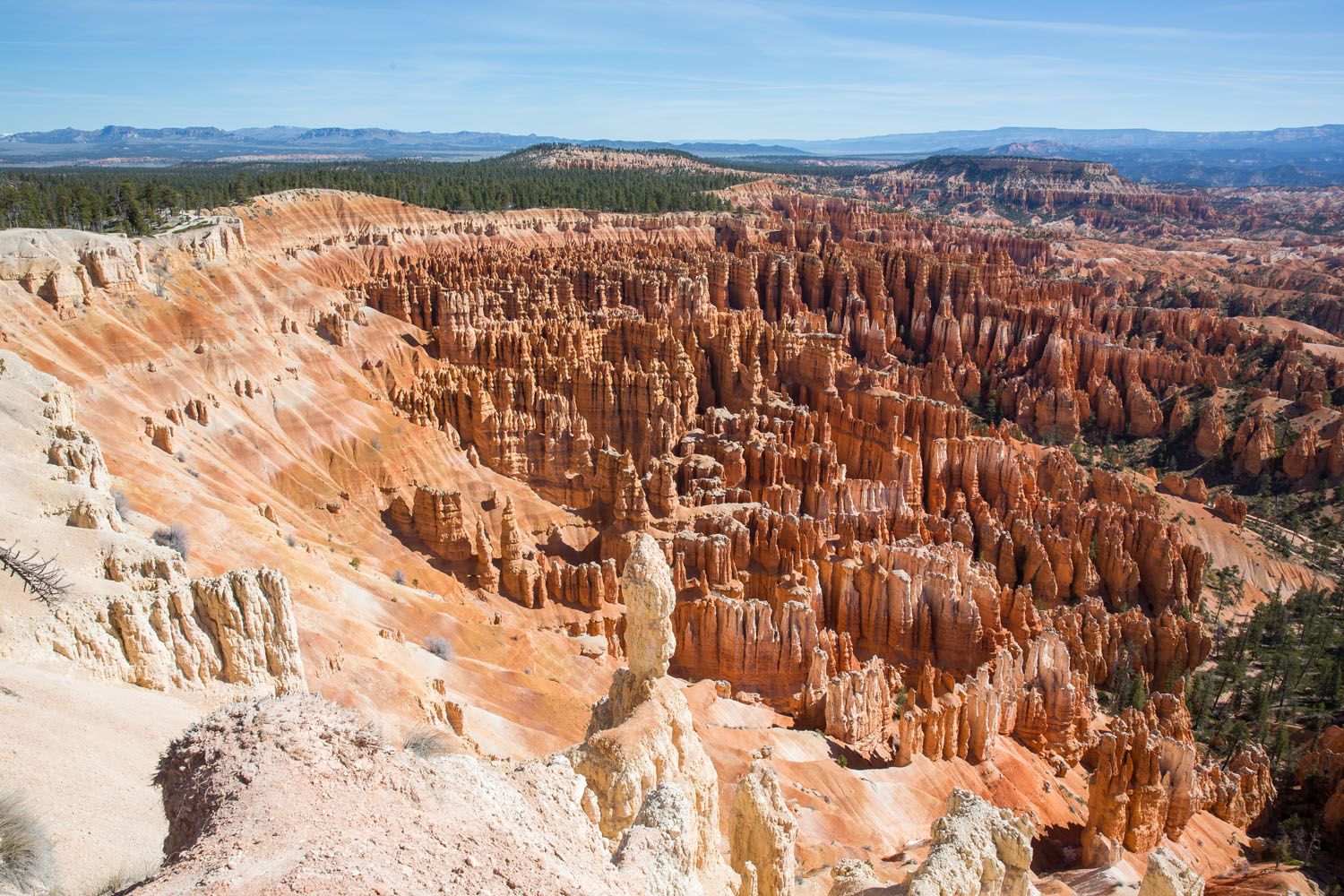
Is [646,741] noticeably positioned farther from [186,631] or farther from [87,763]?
[186,631]

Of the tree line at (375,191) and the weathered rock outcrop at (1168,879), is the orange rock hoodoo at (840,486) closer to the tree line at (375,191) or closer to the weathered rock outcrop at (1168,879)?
the weathered rock outcrop at (1168,879)

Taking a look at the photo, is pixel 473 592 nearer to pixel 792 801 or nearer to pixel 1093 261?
pixel 792 801

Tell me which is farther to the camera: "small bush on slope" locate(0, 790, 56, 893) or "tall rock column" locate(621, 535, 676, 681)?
"tall rock column" locate(621, 535, 676, 681)

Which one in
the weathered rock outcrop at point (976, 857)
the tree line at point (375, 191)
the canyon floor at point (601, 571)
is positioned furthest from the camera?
the tree line at point (375, 191)

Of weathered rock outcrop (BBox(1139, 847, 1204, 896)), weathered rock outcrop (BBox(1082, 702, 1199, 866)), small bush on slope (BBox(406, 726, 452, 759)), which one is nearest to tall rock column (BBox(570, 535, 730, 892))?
small bush on slope (BBox(406, 726, 452, 759))

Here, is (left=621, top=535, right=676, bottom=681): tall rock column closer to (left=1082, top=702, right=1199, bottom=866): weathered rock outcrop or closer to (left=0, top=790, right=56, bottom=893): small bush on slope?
(left=0, top=790, right=56, bottom=893): small bush on slope

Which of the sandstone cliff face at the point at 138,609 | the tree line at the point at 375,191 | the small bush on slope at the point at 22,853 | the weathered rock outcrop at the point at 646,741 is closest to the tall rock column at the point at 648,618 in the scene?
the weathered rock outcrop at the point at 646,741

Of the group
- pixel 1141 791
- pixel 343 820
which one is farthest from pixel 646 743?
pixel 1141 791

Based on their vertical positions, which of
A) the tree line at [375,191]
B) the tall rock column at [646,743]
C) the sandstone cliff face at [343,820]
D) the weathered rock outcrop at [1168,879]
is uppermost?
the tree line at [375,191]

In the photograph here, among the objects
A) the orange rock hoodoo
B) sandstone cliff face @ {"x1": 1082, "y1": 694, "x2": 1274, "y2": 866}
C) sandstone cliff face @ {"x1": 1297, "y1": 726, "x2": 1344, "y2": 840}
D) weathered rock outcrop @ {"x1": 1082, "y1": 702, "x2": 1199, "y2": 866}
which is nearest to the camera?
sandstone cliff face @ {"x1": 1082, "y1": 694, "x2": 1274, "y2": 866}
